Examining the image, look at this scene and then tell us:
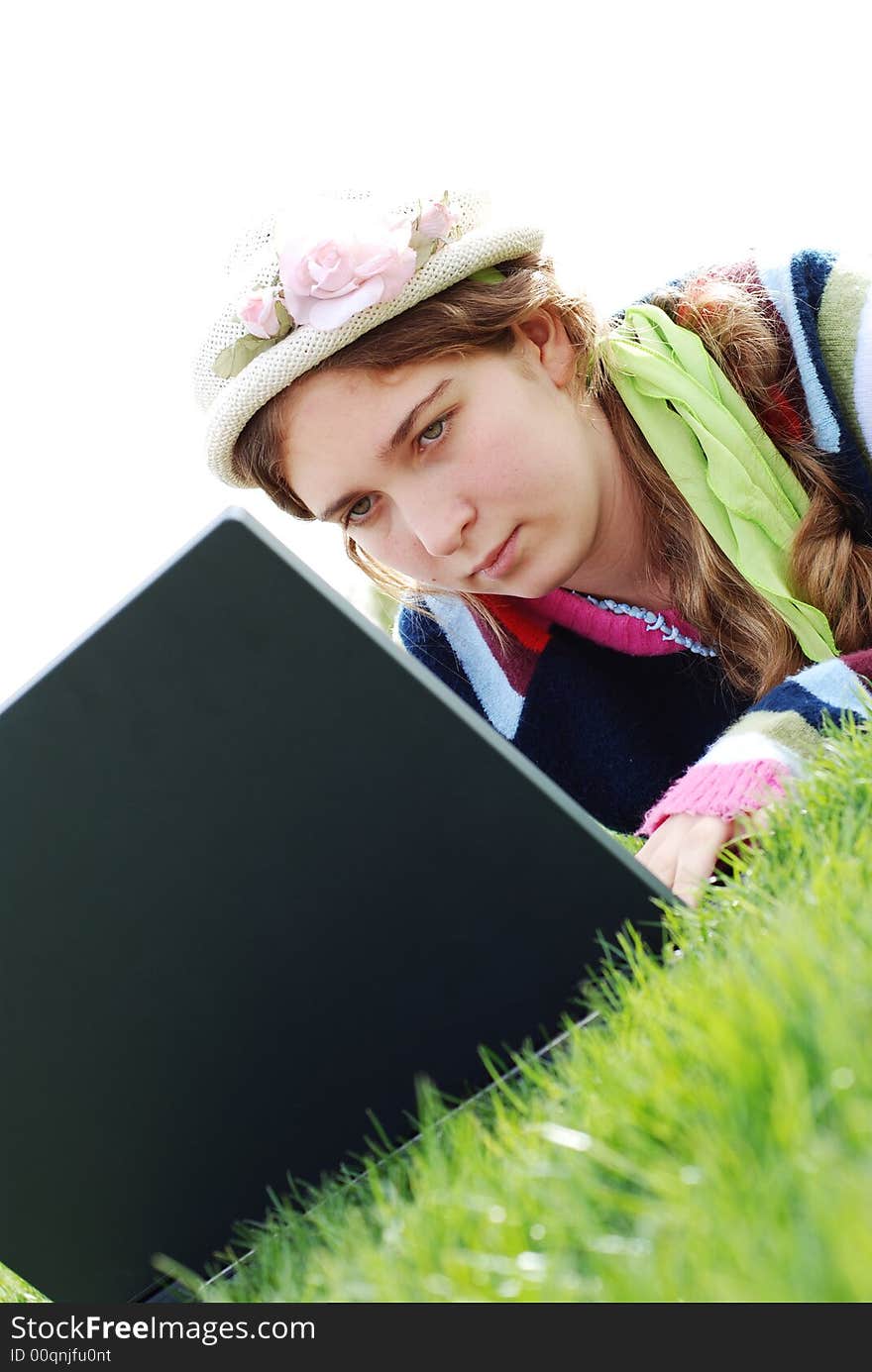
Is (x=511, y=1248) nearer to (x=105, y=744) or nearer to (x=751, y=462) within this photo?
(x=105, y=744)

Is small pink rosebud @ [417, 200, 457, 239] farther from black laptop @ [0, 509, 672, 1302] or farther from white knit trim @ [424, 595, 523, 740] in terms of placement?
black laptop @ [0, 509, 672, 1302]

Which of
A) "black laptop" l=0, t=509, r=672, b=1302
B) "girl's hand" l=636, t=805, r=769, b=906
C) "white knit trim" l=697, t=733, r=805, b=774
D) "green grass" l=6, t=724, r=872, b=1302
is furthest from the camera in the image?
"white knit trim" l=697, t=733, r=805, b=774

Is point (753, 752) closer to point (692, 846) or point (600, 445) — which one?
point (692, 846)

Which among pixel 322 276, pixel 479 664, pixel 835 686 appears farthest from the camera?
pixel 479 664

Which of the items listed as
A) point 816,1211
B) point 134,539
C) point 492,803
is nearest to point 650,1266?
point 816,1211

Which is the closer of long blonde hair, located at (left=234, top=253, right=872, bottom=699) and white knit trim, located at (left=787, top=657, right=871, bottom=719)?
white knit trim, located at (left=787, top=657, right=871, bottom=719)

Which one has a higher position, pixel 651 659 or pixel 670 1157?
pixel 670 1157

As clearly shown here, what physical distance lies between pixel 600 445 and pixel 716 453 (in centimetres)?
16

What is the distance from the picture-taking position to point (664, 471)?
5.35ft

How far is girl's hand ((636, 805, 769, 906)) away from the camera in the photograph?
94cm

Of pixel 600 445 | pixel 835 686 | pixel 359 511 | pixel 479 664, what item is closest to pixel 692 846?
pixel 835 686

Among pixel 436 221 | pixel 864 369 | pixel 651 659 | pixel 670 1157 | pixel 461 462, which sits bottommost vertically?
pixel 651 659

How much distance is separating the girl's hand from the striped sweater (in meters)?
0.20

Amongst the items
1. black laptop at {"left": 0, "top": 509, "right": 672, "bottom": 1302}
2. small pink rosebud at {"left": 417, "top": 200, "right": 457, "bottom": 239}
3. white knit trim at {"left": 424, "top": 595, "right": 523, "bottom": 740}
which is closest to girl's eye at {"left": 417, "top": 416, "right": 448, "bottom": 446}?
small pink rosebud at {"left": 417, "top": 200, "right": 457, "bottom": 239}
